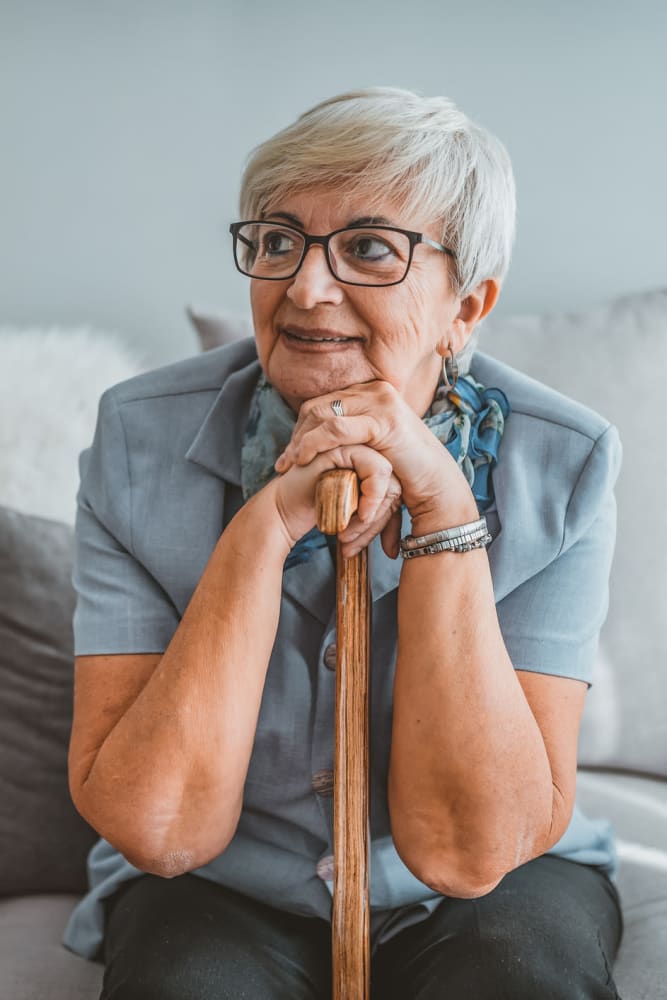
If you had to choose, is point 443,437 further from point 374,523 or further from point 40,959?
point 40,959

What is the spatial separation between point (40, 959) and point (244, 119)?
1.41 meters

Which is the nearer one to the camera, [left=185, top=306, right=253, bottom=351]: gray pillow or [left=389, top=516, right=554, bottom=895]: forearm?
[left=389, top=516, right=554, bottom=895]: forearm

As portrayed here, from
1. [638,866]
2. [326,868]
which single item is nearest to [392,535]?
[326,868]

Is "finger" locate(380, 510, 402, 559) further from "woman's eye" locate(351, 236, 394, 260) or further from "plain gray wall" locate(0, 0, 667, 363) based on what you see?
"plain gray wall" locate(0, 0, 667, 363)

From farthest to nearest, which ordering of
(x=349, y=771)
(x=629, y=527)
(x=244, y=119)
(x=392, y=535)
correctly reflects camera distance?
1. (x=244, y=119)
2. (x=629, y=527)
3. (x=392, y=535)
4. (x=349, y=771)

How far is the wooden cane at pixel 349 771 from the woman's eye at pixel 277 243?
0.27 metres

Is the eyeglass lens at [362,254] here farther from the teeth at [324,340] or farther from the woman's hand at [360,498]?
the woman's hand at [360,498]

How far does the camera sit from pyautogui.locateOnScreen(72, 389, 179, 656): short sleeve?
1.08 meters

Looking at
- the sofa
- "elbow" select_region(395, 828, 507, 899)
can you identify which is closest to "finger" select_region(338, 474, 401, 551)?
"elbow" select_region(395, 828, 507, 899)

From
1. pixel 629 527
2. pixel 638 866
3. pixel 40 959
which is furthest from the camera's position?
pixel 629 527

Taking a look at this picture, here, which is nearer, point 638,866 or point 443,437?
point 443,437

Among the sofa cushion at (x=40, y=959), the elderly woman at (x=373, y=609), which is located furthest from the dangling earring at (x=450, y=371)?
the sofa cushion at (x=40, y=959)

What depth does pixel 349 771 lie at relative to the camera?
3.06 ft

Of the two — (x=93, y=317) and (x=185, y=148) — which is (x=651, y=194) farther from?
(x=93, y=317)
